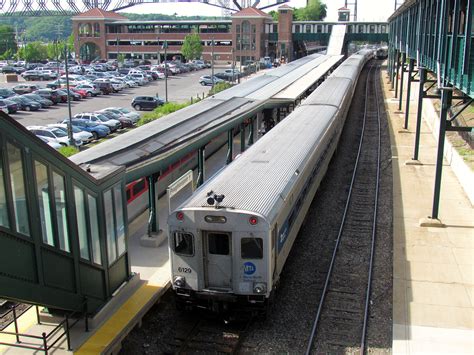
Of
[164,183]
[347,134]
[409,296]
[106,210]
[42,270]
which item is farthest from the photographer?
[347,134]

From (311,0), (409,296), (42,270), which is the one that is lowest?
(409,296)

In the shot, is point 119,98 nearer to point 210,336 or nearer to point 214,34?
point 210,336

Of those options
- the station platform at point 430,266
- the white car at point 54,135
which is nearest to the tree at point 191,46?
the white car at point 54,135

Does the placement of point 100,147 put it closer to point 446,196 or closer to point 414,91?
point 446,196

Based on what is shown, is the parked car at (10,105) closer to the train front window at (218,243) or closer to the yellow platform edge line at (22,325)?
the yellow platform edge line at (22,325)

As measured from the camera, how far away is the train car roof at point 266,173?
9828 millimetres

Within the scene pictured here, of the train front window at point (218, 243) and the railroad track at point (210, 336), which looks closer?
the railroad track at point (210, 336)

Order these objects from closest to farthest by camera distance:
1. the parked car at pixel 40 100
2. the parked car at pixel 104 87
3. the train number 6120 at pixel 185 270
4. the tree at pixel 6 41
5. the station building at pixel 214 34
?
the train number 6120 at pixel 185 270 < the parked car at pixel 40 100 < the parked car at pixel 104 87 < the station building at pixel 214 34 < the tree at pixel 6 41

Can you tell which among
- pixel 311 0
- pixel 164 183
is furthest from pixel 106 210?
pixel 311 0

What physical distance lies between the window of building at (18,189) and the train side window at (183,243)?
2934 mm

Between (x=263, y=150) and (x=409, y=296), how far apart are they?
501 cm

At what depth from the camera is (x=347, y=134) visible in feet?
101

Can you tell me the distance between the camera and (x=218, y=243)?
9.65 metres

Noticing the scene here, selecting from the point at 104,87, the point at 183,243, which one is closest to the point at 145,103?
the point at 104,87
